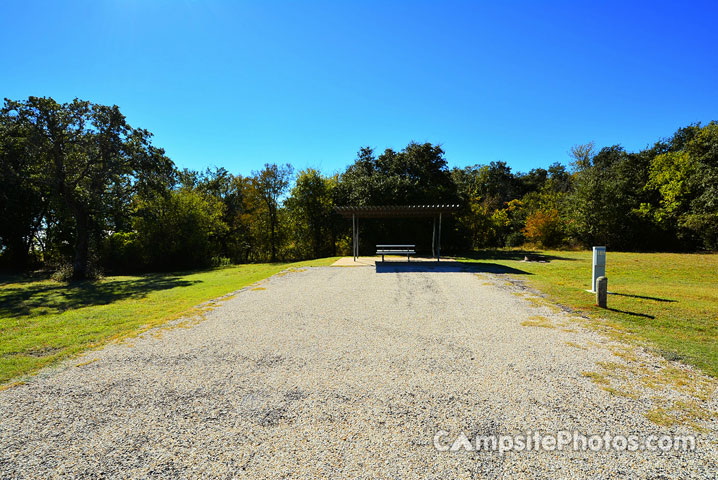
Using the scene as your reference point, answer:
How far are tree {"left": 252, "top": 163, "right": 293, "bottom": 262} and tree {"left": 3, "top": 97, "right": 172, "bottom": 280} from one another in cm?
938

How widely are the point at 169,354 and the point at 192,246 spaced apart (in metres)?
19.0

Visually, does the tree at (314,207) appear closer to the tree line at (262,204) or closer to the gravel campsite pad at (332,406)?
the tree line at (262,204)

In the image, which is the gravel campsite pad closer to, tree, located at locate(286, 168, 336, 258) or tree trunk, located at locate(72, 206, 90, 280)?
tree trunk, located at locate(72, 206, 90, 280)

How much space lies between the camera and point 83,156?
1560 centimetres

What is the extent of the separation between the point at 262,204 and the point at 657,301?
81.5 ft

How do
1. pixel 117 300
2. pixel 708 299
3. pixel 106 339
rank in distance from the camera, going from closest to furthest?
1. pixel 106 339
2. pixel 708 299
3. pixel 117 300

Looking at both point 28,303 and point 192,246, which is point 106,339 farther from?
point 192,246

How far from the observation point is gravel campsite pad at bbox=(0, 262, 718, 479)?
2.19 metres

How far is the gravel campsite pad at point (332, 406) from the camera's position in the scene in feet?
7.19

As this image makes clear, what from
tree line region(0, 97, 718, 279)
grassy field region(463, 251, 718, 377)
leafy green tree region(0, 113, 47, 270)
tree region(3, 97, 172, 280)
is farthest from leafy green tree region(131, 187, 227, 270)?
grassy field region(463, 251, 718, 377)

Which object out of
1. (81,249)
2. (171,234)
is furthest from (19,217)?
(171,234)

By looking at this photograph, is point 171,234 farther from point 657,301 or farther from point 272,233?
point 657,301

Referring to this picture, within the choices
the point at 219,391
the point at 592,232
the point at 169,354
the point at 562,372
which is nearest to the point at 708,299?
the point at 562,372

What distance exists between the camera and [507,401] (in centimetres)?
297
